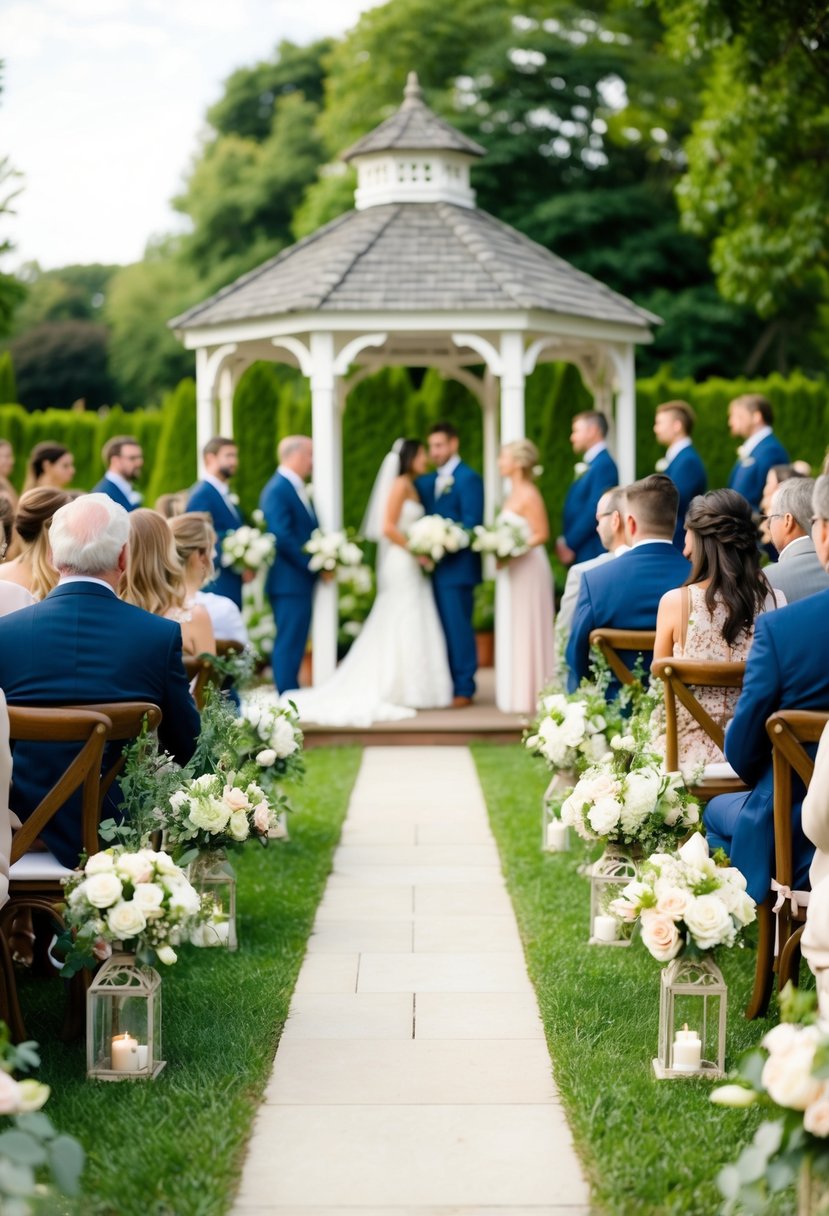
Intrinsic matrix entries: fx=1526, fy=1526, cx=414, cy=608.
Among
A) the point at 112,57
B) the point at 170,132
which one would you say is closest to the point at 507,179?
the point at 112,57

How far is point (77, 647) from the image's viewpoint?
4.73 meters

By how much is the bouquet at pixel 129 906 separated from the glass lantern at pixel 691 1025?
1.38 meters

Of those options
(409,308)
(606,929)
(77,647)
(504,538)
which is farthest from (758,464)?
(77,647)

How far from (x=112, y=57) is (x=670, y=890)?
138 feet

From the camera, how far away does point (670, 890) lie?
419 cm

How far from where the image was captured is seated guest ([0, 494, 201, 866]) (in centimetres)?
469

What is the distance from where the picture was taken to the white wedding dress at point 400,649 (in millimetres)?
12203

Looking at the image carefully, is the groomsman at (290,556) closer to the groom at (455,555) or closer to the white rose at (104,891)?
the groom at (455,555)

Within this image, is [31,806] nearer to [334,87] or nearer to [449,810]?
[449,810]

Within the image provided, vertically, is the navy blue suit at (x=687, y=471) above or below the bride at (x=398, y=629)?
above

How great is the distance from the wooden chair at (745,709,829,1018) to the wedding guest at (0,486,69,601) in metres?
3.29

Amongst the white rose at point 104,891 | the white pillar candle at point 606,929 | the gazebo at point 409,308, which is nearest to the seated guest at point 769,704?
the white pillar candle at point 606,929

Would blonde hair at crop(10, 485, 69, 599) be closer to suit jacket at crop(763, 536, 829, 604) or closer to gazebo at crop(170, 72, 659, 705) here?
suit jacket at crop(763, 536, 829, 604)

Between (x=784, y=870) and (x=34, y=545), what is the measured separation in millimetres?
3558
